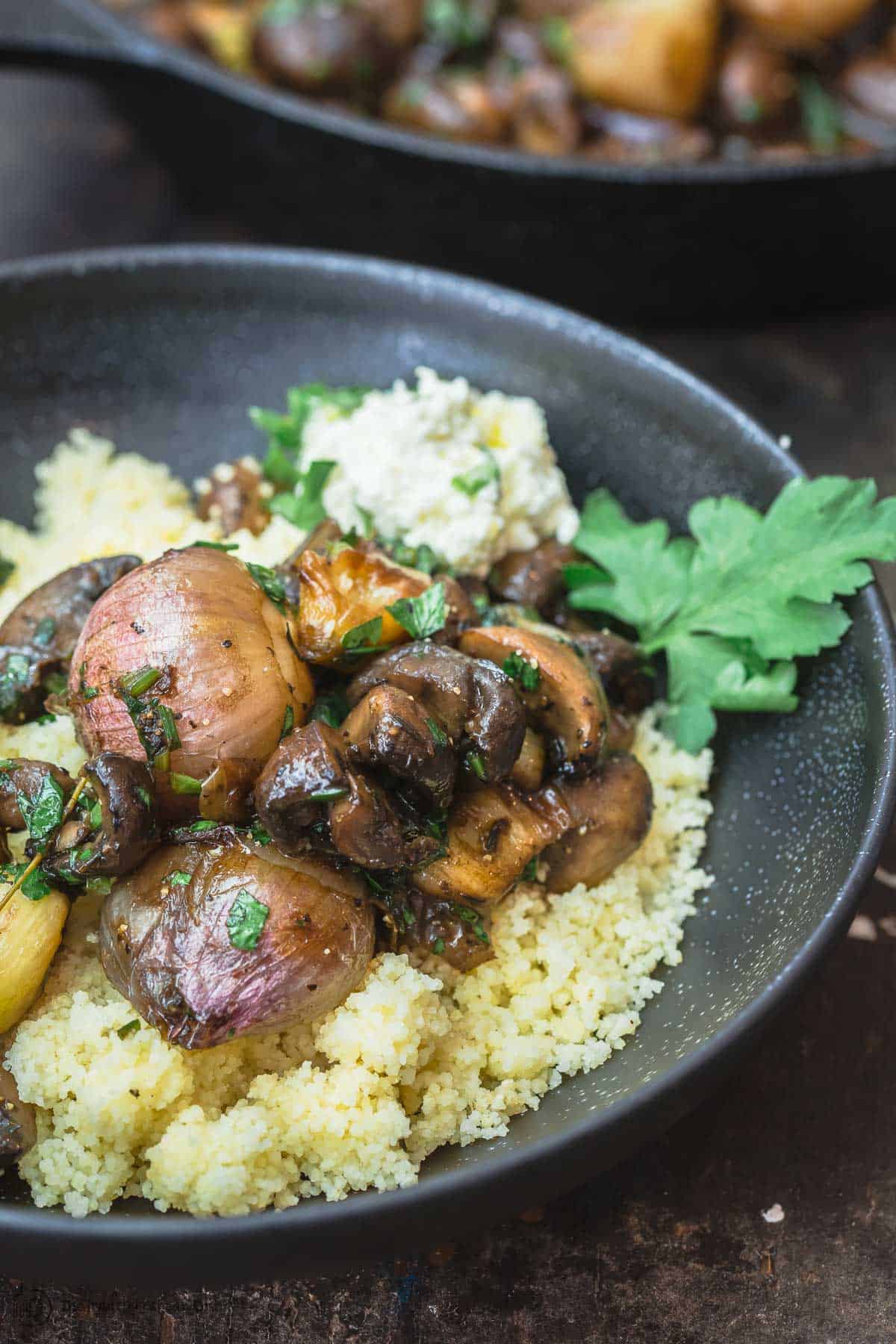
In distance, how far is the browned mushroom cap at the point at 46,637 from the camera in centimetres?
280

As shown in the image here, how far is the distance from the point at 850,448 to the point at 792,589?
185 centimetres

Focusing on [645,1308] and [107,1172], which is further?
[645,1308]

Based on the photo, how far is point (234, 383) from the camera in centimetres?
378

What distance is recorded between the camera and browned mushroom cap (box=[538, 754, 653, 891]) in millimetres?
2709

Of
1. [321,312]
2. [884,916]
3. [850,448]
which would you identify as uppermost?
[321,312]

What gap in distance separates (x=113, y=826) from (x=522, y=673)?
890 mm

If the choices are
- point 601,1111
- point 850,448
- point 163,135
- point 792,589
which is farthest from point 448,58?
point 601,1111

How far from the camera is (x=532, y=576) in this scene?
10.6 feet

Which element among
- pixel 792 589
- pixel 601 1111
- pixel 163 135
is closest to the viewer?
pixel 601 1111

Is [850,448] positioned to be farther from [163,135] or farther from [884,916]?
[163,135]

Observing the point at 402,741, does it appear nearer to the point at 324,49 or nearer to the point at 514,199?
the point at 514,199

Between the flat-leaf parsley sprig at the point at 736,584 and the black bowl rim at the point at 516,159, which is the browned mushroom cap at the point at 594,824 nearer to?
the flat-leaf parsley sprig at the point at 736,584

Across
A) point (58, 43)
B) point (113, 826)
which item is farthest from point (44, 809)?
point (58, 43)

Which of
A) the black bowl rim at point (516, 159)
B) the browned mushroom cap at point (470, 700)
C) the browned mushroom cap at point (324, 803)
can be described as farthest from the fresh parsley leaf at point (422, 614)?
the black bowl rim at point (516, 159)
